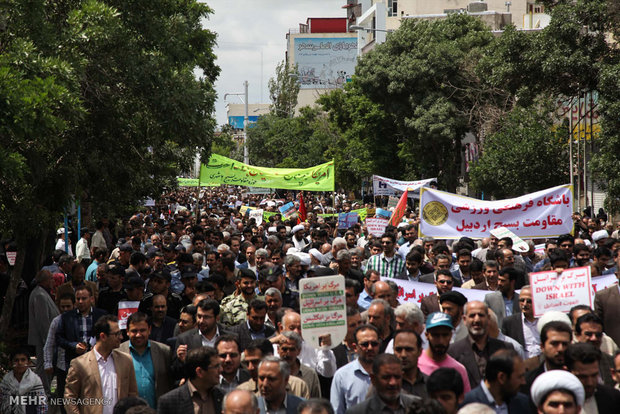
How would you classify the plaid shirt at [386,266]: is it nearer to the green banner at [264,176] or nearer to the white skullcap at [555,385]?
the white skullcap at [555,385]

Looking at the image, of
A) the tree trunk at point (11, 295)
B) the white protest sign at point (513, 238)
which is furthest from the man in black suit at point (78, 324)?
the white protest sign at point (513, 238)

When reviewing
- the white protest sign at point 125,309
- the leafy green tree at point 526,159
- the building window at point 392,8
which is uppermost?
the building window at point 392,8

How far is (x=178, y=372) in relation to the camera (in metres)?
7.61

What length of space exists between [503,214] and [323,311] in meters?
8.14

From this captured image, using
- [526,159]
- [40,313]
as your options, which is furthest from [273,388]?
[526,159]

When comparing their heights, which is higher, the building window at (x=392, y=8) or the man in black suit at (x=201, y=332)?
the building window at (x=392, y=8)

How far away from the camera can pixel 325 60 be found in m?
130

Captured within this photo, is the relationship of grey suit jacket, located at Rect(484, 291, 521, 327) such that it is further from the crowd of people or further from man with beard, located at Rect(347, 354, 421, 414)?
man with beard, located at Rect(347, 354, 421, 414)

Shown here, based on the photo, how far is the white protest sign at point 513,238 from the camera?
547 inches

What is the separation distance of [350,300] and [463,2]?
65.4 metres

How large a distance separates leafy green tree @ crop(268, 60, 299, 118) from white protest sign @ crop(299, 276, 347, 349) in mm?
79819

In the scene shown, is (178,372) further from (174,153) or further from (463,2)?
(463,2)

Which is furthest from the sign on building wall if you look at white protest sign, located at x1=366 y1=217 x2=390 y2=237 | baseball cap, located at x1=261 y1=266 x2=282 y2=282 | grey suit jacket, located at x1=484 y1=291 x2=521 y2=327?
grey suit jacket, located at x1=484 y1=291 x2=521 y2=327

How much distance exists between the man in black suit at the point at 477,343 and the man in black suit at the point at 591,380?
4.15 feet
